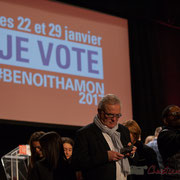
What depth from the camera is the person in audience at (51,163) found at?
3.08 meters

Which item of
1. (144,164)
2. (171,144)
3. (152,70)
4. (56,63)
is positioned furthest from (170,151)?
(152,70)

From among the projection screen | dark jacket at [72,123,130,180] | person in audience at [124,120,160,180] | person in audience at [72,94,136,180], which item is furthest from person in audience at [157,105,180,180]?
the projection screen

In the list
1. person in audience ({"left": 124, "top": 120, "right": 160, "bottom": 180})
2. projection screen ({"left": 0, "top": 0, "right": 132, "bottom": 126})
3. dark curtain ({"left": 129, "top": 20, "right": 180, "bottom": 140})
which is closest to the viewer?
person in audience ({"left": 124, "top": 120, "right": 160, "bottom": 180})

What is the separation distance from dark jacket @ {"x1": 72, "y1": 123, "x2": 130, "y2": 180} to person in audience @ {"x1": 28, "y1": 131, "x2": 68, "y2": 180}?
0.17 metres

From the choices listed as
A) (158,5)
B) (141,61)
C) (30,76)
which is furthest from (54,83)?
(158,5)

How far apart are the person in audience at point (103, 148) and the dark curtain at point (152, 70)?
4.79 m

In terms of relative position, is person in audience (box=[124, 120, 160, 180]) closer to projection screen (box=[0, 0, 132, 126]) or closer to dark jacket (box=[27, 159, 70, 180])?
dark jacket (box=[27, 159, 70, 180])

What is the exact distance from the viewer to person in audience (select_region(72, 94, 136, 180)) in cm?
291

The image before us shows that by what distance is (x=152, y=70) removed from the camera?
8.18m

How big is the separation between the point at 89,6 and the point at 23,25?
1445 mm

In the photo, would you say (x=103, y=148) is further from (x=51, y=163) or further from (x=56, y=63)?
(x=56, y=63)

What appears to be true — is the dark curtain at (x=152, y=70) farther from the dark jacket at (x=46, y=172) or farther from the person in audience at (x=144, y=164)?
the dark jacket at (x=46, y=172)

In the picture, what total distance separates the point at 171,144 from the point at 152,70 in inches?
194

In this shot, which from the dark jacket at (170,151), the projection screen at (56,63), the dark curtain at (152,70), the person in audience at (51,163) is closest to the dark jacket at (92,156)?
the person in audience at (51,163)
